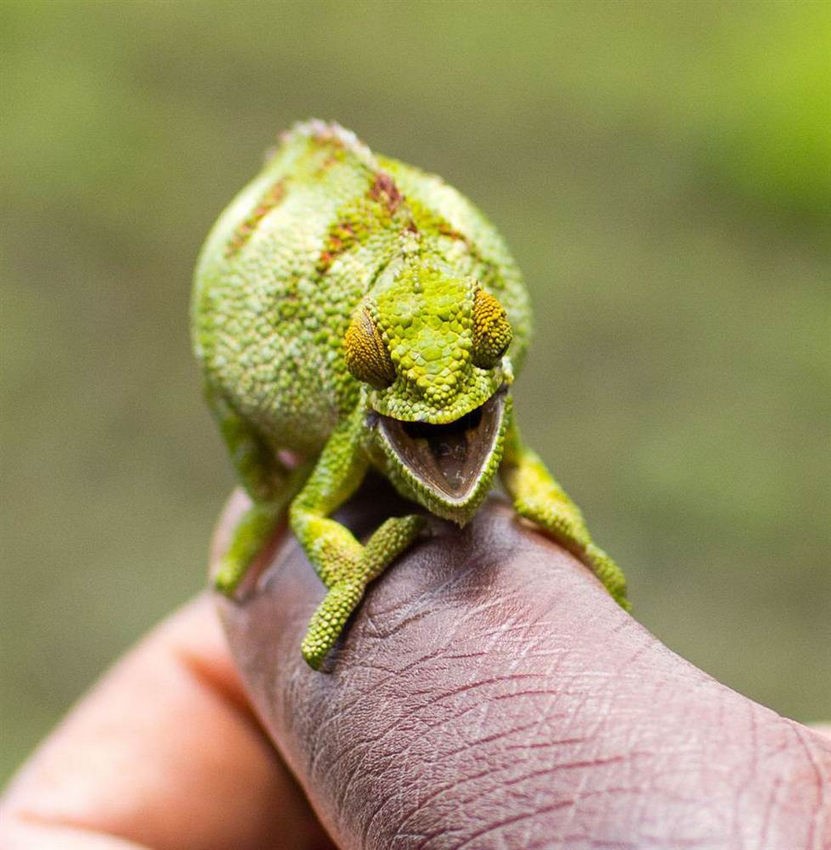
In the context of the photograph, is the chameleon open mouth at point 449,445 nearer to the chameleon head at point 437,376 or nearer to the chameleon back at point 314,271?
the chameleon head at point 437,376

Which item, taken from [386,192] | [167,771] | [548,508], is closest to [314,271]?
[386,192]

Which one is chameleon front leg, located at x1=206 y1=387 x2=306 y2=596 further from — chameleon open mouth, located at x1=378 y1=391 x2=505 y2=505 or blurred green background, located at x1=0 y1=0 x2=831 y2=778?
blurred green background, located at x1=0 y1=0 x2=831 y2=778

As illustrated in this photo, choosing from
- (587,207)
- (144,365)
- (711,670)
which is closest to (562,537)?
(711,670)

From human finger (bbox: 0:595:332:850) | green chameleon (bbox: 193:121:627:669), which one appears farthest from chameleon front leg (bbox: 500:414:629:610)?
human finger (bbox: 0:595:332:850)

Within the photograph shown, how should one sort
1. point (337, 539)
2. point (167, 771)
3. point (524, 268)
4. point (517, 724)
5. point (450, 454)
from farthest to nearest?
1. point (524, 268)
2. point (167, 771)
3. point (337, 539)
4. point (450, 454)
5. point (517, 724)

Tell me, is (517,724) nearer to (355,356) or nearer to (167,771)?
(355,356)

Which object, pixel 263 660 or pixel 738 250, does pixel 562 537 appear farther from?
pixel 738 250

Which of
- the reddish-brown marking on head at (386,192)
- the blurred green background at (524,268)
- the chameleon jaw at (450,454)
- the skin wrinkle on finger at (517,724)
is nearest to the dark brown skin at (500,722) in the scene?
the skin wrinkle on finger at (517,724)
